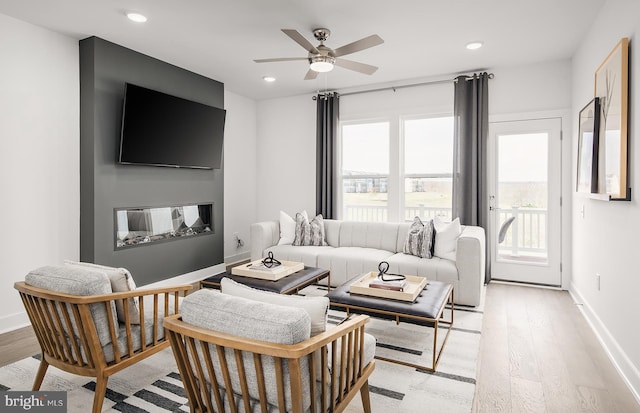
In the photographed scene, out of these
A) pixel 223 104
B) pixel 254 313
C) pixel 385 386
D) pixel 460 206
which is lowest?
pixel 385 386

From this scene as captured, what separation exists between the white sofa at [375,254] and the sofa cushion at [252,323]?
9.00 ft

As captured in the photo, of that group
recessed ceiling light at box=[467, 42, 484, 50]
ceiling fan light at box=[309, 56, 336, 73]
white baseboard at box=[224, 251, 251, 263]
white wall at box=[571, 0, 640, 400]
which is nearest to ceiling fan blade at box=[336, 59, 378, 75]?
ceiling fan light at box=[309, 56, 336, 73]

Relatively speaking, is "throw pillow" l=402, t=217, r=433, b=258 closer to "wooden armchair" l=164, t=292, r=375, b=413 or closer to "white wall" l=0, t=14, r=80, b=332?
"wooden armchair" l=164, t=292, r=375, b=413

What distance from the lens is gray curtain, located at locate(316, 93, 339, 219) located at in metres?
5.48

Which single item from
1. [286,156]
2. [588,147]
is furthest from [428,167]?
[286,156]

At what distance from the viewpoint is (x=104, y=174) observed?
12.2 feet

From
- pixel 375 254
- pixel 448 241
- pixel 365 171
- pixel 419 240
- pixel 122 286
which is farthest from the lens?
pixel 365 171

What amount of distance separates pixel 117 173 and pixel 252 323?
323cm

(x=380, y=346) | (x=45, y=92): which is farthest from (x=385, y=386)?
(x=45, y=92)

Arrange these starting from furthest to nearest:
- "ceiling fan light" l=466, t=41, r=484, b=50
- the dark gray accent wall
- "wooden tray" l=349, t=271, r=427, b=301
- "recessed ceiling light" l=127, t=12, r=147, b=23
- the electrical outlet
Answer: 1. the electrical outlet
2. "ceiling fan light" l=466, t=41, r=484, b=50
3. the dark gray accent wall
4. "recessed ceiling light" l=127, t=12, r=147, b=23
5. "wooden tray" l=349, t=271, r=427, b=301

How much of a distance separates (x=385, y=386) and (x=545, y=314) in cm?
214

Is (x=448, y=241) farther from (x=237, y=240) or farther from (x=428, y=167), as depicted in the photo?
(x=237, y=240)

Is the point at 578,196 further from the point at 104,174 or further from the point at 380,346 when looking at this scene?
the point at 104,174

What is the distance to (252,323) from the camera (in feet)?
4.26
